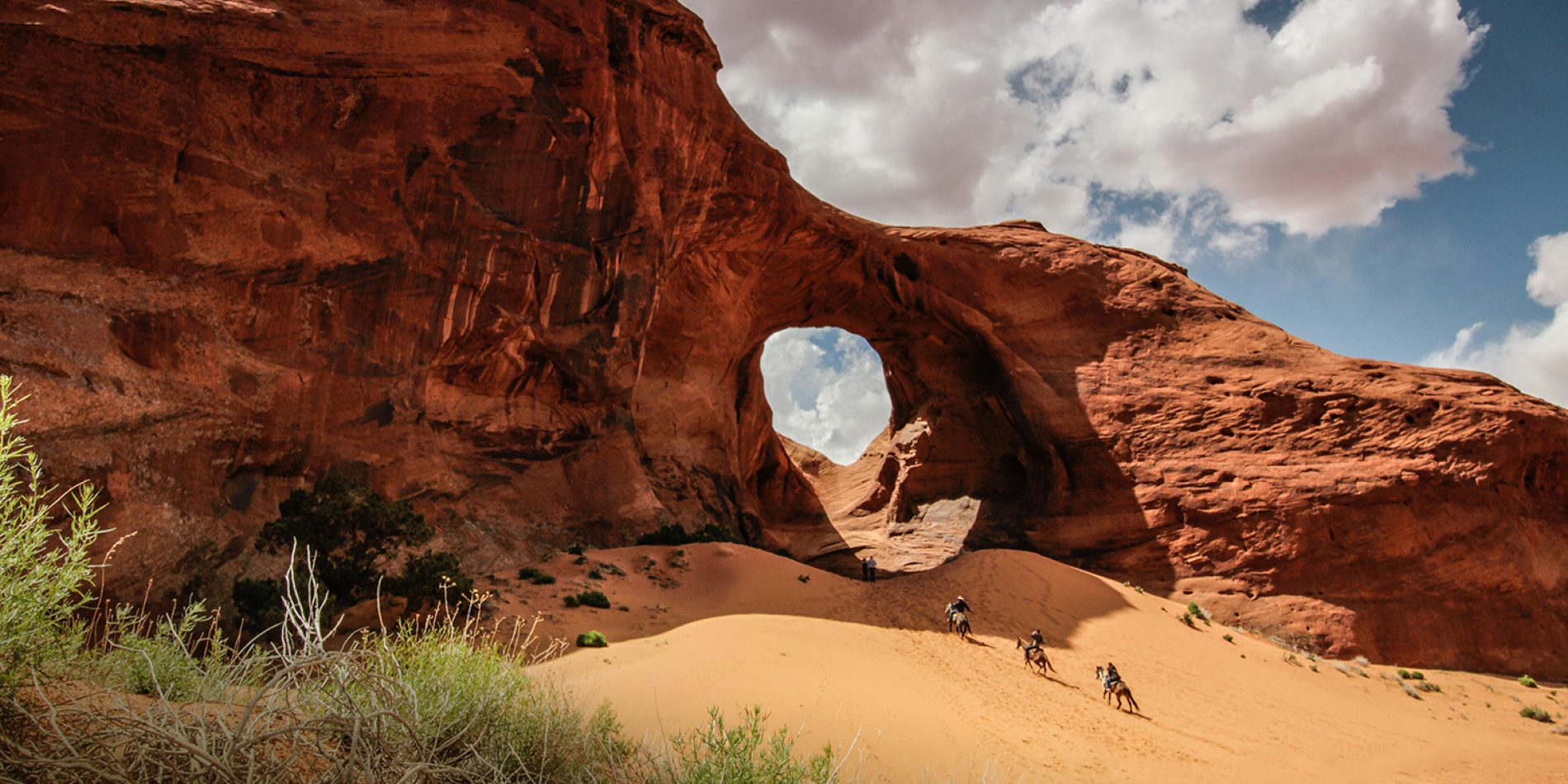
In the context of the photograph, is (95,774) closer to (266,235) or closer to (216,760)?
(216,760)

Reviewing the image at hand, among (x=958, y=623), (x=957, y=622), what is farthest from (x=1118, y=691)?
(x=957, y=622)

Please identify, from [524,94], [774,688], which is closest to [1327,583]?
[774,688]

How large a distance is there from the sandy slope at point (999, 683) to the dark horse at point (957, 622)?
0.26 meters

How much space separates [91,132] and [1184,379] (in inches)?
1165

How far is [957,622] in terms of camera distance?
16.9m

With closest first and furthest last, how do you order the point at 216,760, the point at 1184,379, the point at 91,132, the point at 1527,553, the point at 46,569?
1. the point at 216,760
2. the point at 46,569
3. the point at 91,132
4. the point at 1527,553
5. the point at 1184,379

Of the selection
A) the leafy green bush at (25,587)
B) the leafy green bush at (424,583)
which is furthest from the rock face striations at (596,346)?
the leafy green bush at (25,587)

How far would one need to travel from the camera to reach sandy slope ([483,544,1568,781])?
31.2 feet

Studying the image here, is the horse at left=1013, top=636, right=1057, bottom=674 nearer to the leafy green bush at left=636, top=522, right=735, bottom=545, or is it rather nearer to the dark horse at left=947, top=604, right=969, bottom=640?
the dark horse at left=947, top=604, right=969, bottom=640

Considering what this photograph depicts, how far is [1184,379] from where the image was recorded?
27000mm

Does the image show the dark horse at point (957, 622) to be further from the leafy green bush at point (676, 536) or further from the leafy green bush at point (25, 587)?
the leafy green bush at point (25, 587)

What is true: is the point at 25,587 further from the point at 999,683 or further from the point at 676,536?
the point at 676,536

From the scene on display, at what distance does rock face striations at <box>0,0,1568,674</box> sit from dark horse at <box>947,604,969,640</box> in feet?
32.6

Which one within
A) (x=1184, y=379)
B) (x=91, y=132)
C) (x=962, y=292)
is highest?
(x=962, y=292)
